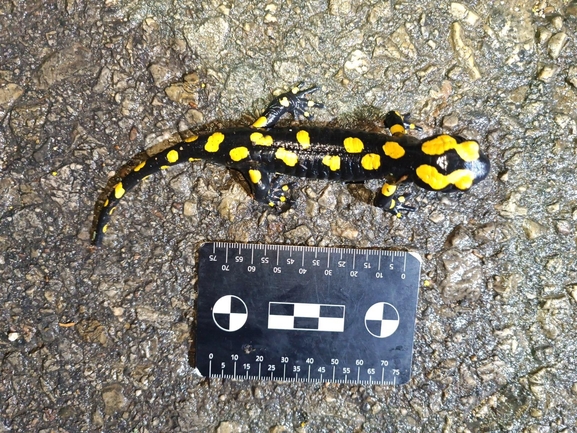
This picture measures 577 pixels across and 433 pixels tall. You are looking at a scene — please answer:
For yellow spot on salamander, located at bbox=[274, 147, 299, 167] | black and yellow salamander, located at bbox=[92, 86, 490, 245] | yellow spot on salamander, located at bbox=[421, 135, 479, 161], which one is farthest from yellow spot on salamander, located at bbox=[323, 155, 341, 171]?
yellow spot on salamander, located at bbox=[421, 135, 479, 161]

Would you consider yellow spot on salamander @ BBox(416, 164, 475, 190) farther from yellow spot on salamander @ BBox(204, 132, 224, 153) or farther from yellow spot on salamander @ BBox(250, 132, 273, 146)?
yellow spot on salamander @ BBox(204, 132, 224, 153)

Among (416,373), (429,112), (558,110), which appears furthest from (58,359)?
(558,110)

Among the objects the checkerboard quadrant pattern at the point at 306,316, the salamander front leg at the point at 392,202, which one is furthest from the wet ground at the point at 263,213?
the checkerboard quadrant pattern at the point at 306,316

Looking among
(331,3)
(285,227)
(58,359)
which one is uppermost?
(331,3)

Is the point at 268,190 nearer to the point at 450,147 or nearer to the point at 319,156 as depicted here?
the point at 319,156

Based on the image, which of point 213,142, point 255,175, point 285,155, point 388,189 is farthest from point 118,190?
point 388,189

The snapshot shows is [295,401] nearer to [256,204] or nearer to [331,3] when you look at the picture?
[256,204]

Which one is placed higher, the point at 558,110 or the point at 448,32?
the point at 448,32

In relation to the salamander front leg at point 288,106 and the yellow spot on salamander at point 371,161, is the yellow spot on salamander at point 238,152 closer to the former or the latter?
the salamander front leg at point 288,106
